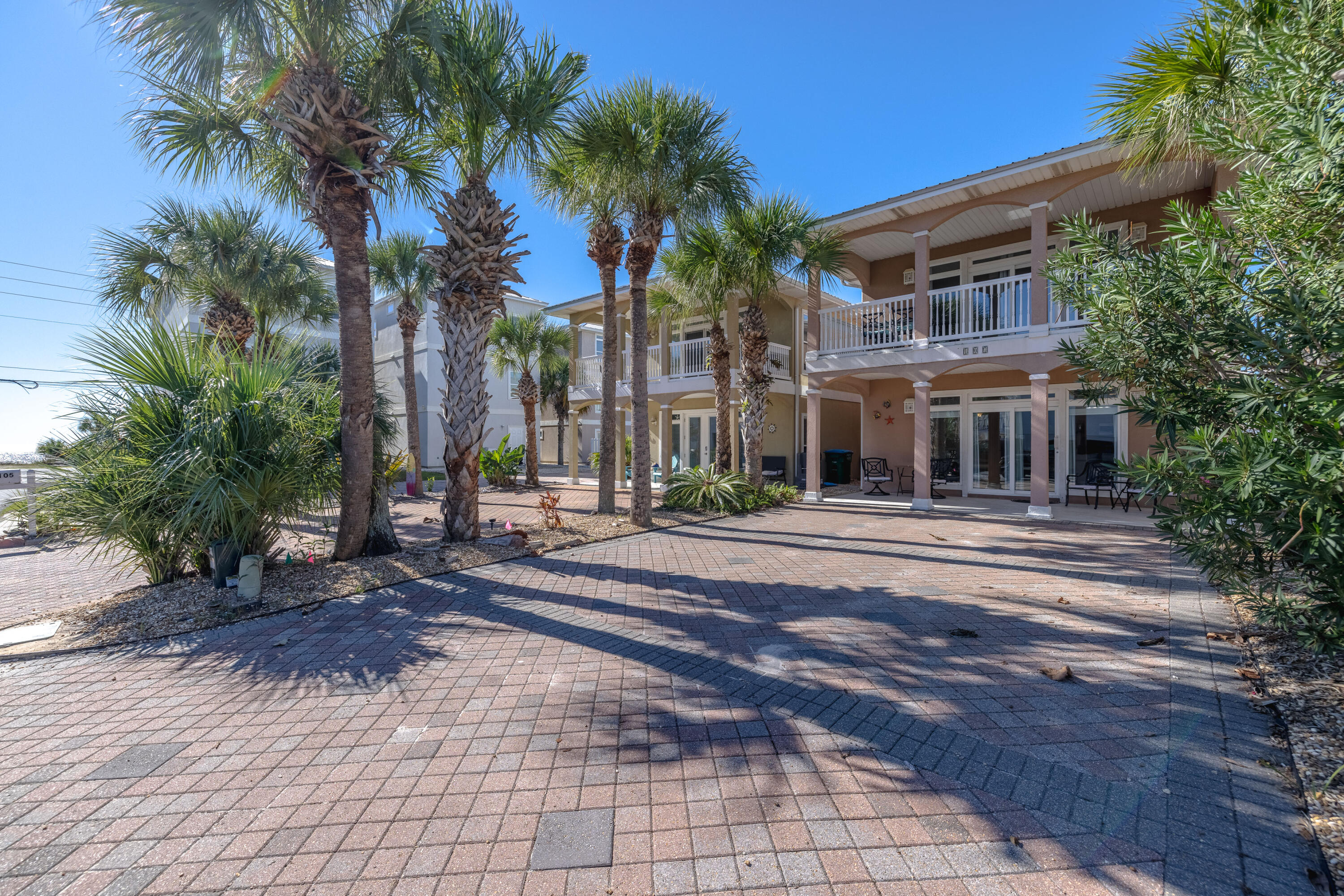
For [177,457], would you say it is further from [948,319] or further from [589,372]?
[589,372]

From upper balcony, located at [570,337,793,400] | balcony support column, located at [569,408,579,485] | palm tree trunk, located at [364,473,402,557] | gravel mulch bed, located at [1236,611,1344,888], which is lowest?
gravel mulch bed, located at [1236,611,1344,888]

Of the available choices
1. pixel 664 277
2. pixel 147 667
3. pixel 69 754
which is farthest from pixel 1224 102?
pixel 664 277

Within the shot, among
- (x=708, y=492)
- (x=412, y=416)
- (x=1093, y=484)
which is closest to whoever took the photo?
(x=708, y=492)

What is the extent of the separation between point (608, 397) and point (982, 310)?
7.96m

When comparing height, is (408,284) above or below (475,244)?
above

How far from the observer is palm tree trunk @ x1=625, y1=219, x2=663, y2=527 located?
10.5 m

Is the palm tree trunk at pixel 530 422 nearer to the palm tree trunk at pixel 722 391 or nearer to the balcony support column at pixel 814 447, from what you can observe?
the palm tree trunk at pixel 722 391

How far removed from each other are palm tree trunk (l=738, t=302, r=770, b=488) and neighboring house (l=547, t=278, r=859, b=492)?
9.31 feet

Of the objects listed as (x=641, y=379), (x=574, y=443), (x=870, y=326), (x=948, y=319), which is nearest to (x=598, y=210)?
(x=641, y=379)

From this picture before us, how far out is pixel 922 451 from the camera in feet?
40.9

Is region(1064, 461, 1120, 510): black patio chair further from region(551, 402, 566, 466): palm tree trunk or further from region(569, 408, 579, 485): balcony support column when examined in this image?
region(551, 402, 566, 466): palm tree trunk

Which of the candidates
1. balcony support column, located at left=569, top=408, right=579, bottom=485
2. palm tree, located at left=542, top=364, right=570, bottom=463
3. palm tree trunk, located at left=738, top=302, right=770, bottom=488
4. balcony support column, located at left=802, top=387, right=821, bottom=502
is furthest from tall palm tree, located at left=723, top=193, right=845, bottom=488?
palm tree, located at left=542, top=364, right=570, bottom=463

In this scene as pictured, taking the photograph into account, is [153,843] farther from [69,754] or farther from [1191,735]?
[1191,735]

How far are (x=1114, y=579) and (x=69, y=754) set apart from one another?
344 inches
